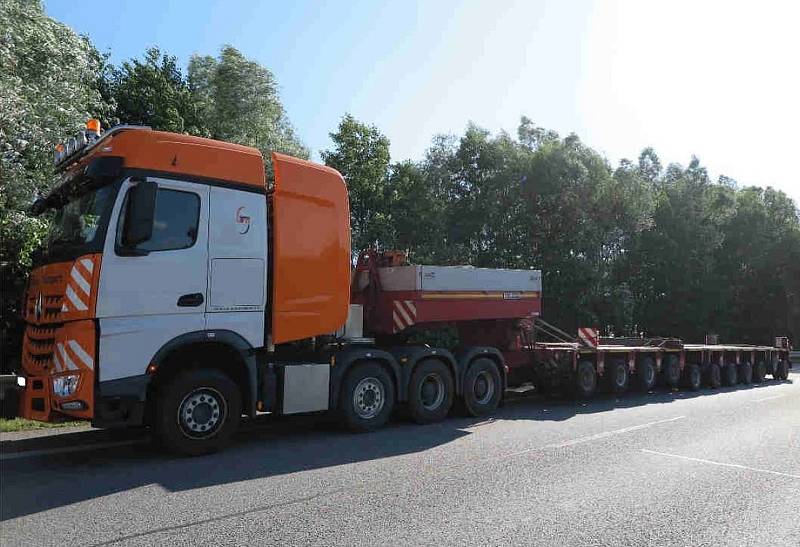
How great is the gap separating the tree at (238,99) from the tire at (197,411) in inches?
866

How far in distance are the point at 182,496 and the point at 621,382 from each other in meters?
11.1

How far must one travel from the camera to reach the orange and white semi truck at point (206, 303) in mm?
6680

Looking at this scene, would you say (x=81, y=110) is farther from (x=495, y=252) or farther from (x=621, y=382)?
(x=495, y=252)

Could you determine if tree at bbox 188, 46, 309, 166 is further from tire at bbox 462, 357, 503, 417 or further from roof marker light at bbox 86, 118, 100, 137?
roof marker light at bbox 86, 118, 100, 137

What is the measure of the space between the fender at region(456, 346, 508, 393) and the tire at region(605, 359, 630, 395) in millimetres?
3816

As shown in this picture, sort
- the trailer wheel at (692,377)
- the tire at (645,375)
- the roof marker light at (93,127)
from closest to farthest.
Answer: the roof marker light at (93,127)
the tire at (645,375)
the trailer wheel at (692,377)

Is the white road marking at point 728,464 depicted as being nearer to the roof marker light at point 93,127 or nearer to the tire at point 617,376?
the tire at point 617,376

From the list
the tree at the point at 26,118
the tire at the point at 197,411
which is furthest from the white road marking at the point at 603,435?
the tree at the point at 26,118

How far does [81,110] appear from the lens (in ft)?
51.6

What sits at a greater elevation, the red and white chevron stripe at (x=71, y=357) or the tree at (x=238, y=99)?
the tree at (x=238, y=99)

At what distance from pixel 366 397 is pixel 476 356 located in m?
2.56

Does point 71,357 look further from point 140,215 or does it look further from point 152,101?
point 152,101

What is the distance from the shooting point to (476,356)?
35.6ft

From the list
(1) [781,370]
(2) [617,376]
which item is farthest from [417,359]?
(1) [781,370]
